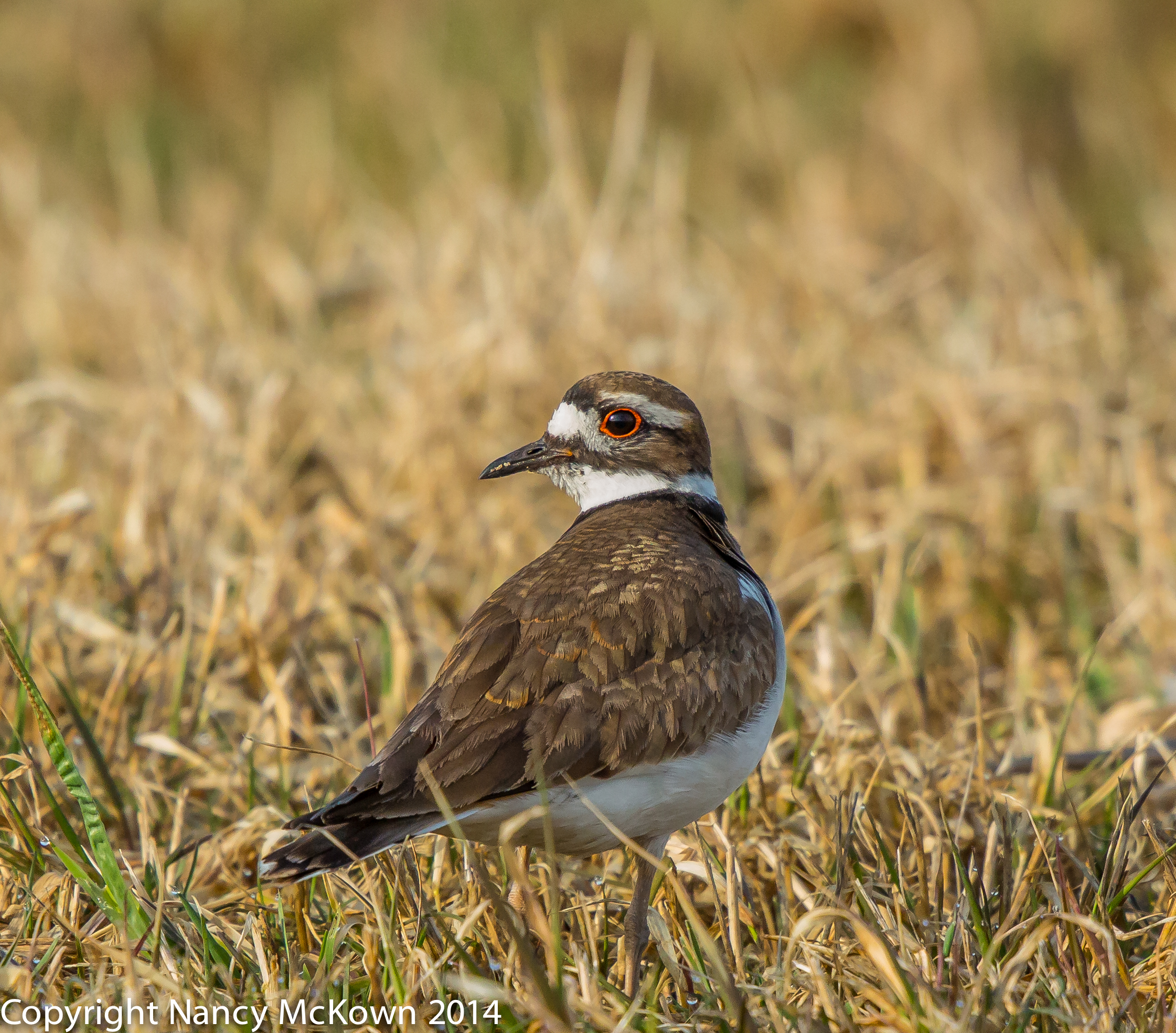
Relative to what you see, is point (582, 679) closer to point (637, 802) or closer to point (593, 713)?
point (593, 713)

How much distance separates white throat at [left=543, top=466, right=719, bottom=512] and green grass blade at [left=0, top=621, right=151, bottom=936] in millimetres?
1539

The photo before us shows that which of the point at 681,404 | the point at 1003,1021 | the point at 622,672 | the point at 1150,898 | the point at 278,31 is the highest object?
the point at 278,31

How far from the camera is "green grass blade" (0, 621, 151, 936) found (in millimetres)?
3199

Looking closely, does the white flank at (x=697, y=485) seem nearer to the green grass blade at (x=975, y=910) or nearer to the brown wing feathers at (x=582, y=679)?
the brown wing feathers at (x=582, y=679)

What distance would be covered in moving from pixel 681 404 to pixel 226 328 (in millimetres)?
3799

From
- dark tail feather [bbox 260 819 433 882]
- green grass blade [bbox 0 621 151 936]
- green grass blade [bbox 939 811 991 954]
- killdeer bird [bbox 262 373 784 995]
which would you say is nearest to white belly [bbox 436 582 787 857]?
killdeer bird [bbox 262 373 784 995]

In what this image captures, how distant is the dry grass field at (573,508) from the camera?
3.29 meters

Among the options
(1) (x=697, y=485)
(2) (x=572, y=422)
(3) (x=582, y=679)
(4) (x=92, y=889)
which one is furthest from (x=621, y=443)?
(4) (x=92, y=889)

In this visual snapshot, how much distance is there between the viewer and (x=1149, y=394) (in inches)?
263

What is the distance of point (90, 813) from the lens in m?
3.27

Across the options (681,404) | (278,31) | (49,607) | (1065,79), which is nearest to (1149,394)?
(681,404)

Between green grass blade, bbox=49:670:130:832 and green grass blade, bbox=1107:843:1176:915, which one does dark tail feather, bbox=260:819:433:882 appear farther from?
green grass blade, bbox=1107:843:1176:915

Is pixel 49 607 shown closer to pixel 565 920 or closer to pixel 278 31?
pixel 565 920

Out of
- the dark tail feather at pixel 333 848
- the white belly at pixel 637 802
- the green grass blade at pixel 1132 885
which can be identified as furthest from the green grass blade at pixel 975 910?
the dark tail feather at pixel 333 848
